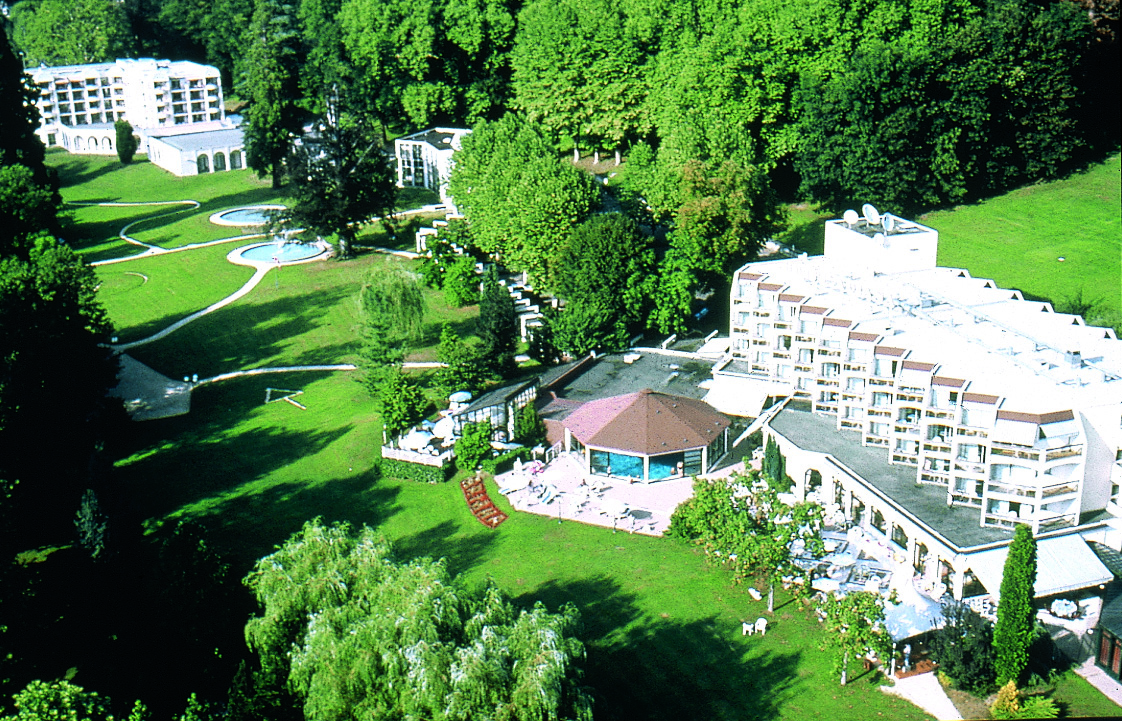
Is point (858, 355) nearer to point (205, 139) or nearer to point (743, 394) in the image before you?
point (743, 394)

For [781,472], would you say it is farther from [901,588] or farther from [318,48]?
[318,48]

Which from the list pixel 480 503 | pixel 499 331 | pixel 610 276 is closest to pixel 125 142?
pixel 499 331

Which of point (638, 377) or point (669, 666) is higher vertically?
point (638, 377)

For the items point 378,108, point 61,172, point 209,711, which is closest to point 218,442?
point 209,711

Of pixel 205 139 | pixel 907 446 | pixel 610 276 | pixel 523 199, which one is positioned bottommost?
pixel 907 446

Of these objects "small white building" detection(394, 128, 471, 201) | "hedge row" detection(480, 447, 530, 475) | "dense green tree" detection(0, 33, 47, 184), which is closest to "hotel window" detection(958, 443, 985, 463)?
"hedge row" detection(480, 447, 530, 475)

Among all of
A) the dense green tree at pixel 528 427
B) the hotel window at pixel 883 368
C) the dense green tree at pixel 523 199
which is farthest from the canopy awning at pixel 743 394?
the dense green tree at pixel 523 199
